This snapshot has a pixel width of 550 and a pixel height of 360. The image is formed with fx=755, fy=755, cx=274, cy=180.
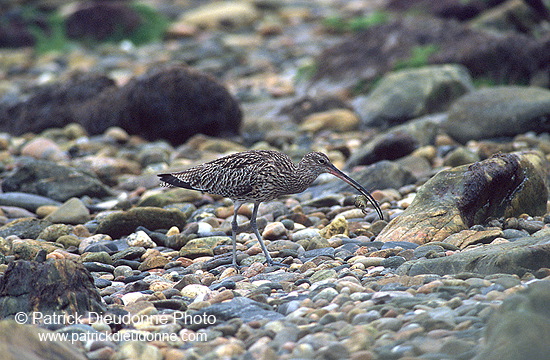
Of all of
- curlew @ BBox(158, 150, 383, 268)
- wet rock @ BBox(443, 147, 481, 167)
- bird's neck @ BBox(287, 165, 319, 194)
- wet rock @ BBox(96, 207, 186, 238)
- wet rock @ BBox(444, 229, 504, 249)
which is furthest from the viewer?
wet rock @ BBox(443, 147, 481, 167)

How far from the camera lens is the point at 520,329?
4.61 meters

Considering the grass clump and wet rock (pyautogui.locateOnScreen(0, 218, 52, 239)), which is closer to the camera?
wet rock (pyautogui.locateOnScreen(0, 218, 52, 239))

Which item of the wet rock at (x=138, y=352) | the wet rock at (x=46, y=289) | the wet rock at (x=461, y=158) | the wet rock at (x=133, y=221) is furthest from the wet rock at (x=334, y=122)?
the wet rock at (x=138, y=352)

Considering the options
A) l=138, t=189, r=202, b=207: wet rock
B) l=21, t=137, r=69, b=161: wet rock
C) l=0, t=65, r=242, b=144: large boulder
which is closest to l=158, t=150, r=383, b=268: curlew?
l=138, t=189, r=202, b=207: wet rock

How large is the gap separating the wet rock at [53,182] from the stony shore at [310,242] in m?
0.02

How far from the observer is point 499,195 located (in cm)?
827

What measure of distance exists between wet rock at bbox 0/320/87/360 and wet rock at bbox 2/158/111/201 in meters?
6.22

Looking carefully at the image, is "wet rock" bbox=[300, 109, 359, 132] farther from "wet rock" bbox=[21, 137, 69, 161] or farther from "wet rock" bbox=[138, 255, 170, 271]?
"wet rock" bbox=[138, 255, 170, 271]

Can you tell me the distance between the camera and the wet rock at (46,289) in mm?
6059

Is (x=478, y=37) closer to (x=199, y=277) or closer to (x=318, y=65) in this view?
(x=318, y=65)

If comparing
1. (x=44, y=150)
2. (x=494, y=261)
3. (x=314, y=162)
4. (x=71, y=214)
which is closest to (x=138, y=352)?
(x=494, y=261)

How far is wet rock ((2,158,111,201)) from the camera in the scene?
11.1 m

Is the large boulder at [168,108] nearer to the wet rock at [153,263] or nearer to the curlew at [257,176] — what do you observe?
the curlew at [257,176]

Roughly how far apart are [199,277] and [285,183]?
146 centimetres
